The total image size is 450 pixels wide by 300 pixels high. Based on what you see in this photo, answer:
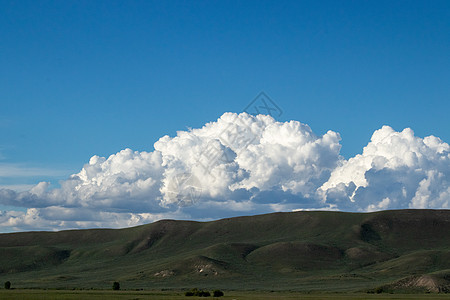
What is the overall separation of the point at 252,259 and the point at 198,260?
23.4 m

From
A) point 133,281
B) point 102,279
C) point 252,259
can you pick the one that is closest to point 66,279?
point 102,279

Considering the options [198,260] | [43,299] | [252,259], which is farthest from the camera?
[252,259]

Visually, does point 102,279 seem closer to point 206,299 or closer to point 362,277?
point 362,277

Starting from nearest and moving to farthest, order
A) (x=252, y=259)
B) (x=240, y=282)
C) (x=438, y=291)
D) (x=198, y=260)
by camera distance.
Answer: (x=438, y=291) < (x=240, y=282) < (x=198, y=260) < (x=252, y=259)

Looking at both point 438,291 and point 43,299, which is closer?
point 43,299

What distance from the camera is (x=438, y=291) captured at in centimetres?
11900

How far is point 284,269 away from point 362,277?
3245 centimetres

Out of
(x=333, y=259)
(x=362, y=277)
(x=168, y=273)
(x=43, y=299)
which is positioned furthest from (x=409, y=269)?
(x=43, y=299)

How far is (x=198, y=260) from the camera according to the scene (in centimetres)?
18238

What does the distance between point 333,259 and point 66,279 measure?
83.4m

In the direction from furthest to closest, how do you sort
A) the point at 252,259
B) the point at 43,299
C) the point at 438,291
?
the point at 252,259
the point at 438,291
the point at 43,299

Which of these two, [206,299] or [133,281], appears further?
[133,281]

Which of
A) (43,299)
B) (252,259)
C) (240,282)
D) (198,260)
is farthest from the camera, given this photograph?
(252,259)

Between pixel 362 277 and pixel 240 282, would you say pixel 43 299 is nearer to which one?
pixel 240 282
